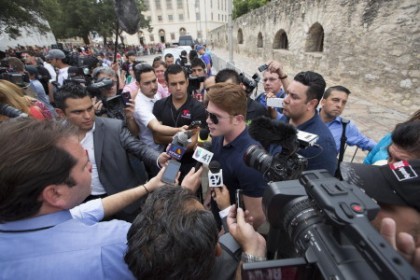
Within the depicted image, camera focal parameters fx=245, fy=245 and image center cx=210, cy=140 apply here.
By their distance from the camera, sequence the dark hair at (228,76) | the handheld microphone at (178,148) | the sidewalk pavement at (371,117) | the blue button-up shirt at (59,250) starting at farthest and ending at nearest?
the sidewalk pavement at (371,117), the dark hair at (228,76), the handheld microphone at (178,148), the blue button-up shirt at (59,250)

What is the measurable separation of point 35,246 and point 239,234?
91 centimetres

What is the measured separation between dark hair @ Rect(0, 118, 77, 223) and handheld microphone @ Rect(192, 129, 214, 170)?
106cm

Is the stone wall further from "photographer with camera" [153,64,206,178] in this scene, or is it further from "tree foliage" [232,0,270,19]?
"tree foliage" [232,0,270,19]

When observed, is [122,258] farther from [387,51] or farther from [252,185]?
[387,51]

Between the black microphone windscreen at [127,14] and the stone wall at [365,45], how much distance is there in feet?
21.7

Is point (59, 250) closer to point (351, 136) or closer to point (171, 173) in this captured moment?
point (171, 173)

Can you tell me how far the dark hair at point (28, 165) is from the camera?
966 millimetres

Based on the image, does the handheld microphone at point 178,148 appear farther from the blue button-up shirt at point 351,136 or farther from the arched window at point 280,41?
the arched window at point 280,41

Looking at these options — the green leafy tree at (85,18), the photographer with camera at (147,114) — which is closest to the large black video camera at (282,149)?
the photographer with camera at (147,114)

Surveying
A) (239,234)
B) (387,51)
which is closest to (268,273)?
(239,234)

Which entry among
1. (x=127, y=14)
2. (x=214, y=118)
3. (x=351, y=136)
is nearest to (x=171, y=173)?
(x=214, y=118)

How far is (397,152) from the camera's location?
1489mm

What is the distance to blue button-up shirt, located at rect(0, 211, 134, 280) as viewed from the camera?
0.91m

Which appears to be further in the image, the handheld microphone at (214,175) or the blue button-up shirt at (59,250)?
the handheld microphone at (214,175)
